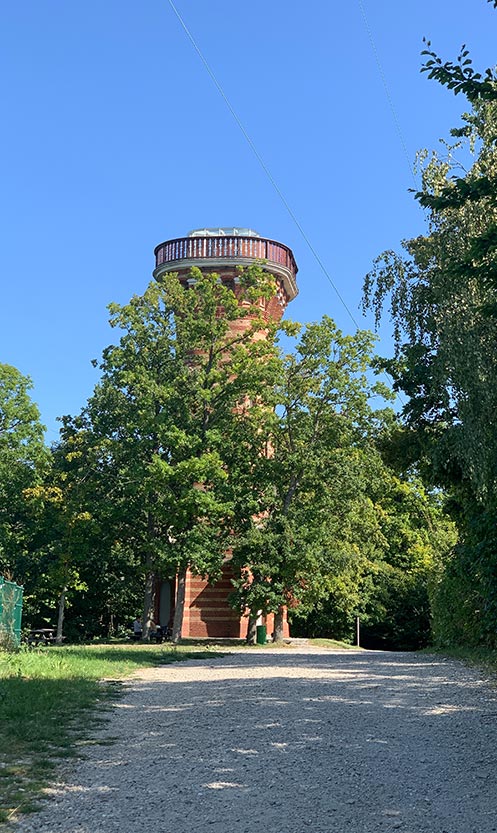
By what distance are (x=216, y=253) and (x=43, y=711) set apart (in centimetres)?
2770

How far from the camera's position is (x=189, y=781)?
6461 mm

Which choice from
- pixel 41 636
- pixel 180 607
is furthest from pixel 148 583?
pixel 41 636

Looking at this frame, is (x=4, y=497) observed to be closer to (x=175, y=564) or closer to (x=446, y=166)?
(x=175, y=564)

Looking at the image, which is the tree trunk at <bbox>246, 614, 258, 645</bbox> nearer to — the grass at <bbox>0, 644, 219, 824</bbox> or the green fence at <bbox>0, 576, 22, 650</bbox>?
the green fence at <bbox>0, 576, 22, 650</bbox>

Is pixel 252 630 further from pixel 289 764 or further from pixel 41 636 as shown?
pixel 289 764

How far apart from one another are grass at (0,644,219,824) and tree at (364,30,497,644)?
18.4 feet

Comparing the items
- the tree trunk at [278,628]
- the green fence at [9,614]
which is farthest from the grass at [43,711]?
the tree trunk at [278,628]

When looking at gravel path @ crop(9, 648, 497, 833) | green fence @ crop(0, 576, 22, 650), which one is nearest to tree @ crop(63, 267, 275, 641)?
green fence @ crop(0, 576, 22, 650)

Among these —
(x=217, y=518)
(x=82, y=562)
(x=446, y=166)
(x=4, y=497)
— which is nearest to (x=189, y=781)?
(x=446, y=166)

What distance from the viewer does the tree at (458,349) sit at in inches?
445

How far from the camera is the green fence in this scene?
17916mm

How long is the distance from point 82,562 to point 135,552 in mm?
2342

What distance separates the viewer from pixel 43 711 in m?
9.51

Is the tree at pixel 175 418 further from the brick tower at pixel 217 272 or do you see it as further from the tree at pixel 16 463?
the tree at pixel 16 463
